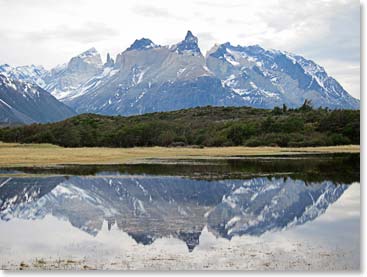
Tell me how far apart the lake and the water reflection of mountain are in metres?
0.04

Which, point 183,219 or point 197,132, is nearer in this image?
point 183,219

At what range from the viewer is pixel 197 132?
3039 inches

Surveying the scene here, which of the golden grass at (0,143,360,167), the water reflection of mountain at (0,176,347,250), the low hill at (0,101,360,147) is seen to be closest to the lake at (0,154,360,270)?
the water reflection of mountain at (0,176,347,250)

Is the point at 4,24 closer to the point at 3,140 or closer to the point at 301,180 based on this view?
the point at 301,180

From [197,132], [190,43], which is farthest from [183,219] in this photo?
[197,132]

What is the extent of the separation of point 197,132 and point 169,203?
187 ft

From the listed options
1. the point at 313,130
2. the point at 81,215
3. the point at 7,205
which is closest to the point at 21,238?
the point at 81,215

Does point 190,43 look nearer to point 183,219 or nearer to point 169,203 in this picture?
point 169,203

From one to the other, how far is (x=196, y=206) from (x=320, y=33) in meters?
7.26

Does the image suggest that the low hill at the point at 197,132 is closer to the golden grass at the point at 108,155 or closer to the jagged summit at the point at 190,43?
the golden grass at the point at 108,155

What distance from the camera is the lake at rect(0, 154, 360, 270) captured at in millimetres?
11852

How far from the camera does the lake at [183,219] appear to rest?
1185cm

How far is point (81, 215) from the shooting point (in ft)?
60.1

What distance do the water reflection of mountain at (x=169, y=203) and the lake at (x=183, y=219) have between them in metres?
0.04
